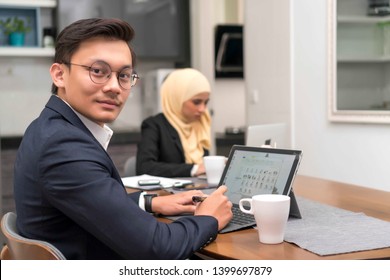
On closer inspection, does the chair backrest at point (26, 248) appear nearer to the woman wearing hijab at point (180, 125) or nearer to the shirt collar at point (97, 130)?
the shirt collar at point (97, 130)

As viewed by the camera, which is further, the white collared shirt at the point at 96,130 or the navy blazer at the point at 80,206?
the white collared shirt at the point at 96,130

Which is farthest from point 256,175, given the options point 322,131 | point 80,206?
point 322,131

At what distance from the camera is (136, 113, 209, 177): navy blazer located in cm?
255


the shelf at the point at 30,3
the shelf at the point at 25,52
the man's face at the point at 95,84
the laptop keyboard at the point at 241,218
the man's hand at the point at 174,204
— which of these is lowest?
the laptop keyboard at the point at 241,218

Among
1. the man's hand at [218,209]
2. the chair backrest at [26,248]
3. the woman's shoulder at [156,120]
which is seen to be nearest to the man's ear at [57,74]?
the chair backrest at [26,248]

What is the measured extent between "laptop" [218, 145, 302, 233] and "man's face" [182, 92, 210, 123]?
3.70 feet

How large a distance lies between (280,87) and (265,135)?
6.72 feet

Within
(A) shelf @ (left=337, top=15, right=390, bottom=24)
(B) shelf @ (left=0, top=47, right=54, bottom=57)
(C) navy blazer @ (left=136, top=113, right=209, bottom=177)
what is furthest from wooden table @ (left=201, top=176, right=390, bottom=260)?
(B) shelf @ (left=0, top=47, right=54, bottom=57)

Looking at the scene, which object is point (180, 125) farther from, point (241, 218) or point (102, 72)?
point (102, 72)

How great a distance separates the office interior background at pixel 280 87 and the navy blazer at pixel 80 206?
89.5 inches

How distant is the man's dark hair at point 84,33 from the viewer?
125cm

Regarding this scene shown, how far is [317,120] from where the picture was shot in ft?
12.1
